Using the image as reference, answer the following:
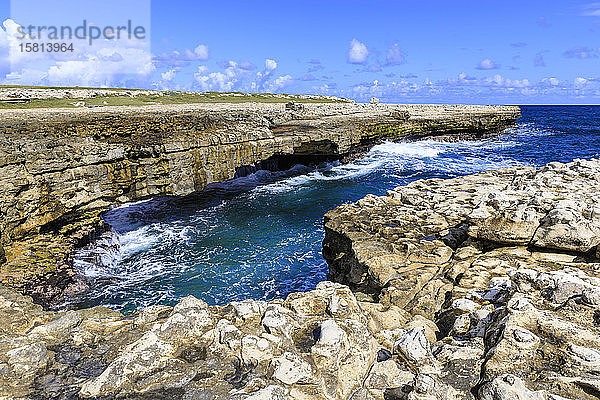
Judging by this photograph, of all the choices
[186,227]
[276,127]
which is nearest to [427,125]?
[276,127]

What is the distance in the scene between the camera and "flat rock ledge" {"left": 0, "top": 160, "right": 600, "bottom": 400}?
3801 millimetres

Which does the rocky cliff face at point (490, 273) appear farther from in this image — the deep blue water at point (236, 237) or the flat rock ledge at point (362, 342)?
the deep blue water at point (236, 237)

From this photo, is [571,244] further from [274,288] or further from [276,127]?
[276,127]

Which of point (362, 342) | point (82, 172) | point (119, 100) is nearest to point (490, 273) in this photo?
point (362, 342)

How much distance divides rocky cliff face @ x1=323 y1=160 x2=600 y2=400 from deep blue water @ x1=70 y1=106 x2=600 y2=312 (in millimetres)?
5291

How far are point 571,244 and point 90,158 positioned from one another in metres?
17.3

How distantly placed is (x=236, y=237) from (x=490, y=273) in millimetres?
14993

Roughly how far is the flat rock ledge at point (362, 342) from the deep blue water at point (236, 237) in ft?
29.2

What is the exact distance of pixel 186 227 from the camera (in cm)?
2219

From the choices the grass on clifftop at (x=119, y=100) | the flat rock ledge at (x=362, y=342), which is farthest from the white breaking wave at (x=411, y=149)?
the flat rock ledge at (x=362, y=342)

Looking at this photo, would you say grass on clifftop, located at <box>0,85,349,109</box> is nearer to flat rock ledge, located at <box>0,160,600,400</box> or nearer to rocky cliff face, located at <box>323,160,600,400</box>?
rocky cliff face, located at <box>323,160,600,400</box>

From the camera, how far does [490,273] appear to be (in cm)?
717

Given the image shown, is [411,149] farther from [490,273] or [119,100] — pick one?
[490,273]

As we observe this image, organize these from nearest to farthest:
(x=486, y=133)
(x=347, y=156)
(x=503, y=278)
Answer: (x=503, y=278), (x=347, y=156), (x=486, y=133)
